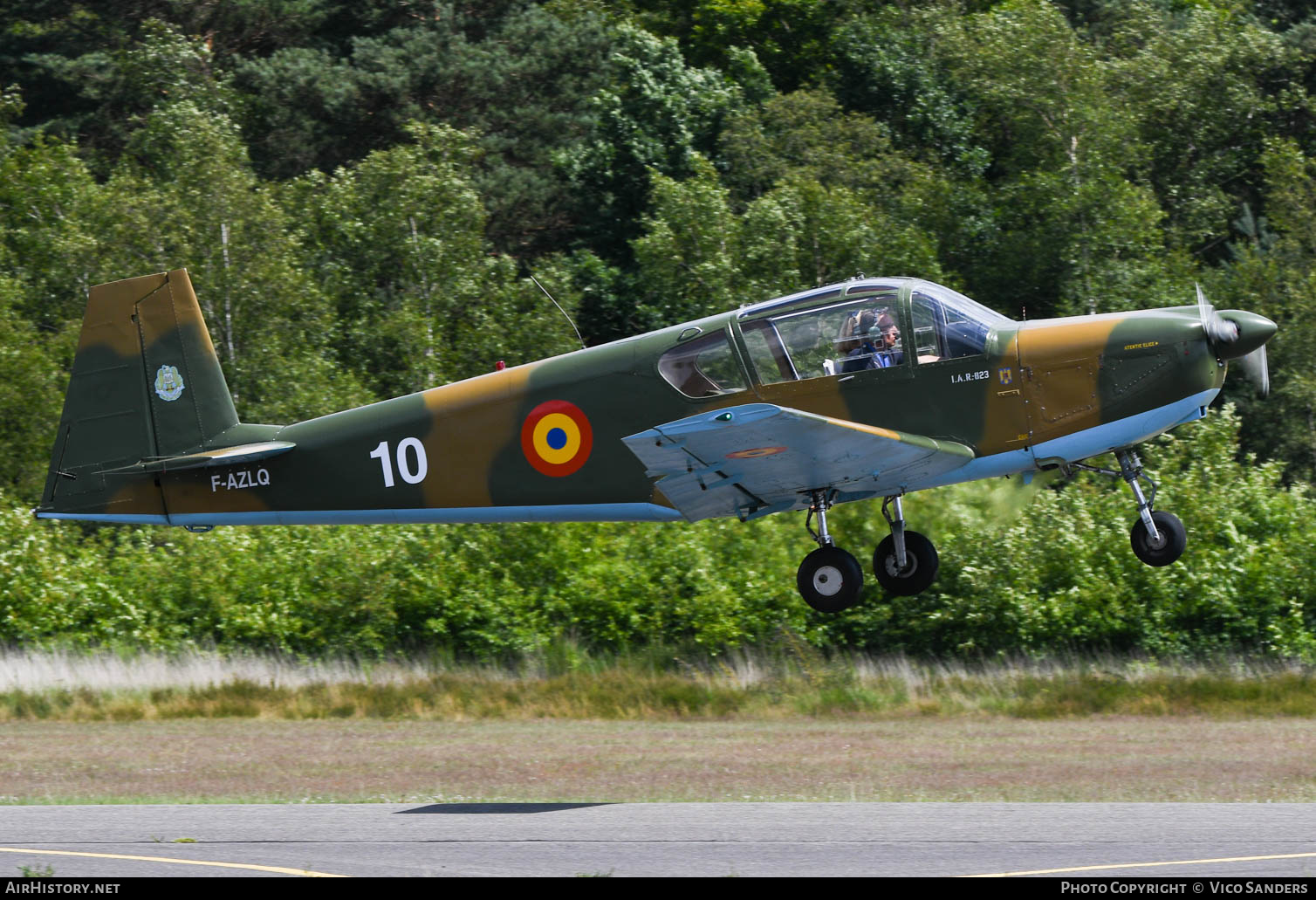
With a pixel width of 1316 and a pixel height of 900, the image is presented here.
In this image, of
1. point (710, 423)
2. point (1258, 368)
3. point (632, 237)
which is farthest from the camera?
point (632, 237)

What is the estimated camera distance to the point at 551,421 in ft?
46.6

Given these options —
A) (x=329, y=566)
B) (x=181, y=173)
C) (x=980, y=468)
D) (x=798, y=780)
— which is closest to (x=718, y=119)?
(x=181, y=173)

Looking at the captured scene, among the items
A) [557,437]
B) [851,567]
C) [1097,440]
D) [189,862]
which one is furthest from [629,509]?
[189,862]

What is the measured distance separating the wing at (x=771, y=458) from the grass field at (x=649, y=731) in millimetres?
5223

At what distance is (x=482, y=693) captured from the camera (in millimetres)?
28703

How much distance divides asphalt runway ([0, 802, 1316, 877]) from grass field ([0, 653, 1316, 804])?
2.55 metres

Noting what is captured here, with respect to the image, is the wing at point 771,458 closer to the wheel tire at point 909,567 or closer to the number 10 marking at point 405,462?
the wheel tire at point 909,567

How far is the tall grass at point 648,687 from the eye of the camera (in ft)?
89.2

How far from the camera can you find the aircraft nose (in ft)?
40.9

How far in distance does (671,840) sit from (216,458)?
5557 millimetres

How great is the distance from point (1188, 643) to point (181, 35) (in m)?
32.5

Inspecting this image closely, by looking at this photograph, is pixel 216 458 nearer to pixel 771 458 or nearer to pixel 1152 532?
pixel 771 458
